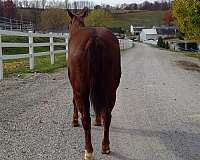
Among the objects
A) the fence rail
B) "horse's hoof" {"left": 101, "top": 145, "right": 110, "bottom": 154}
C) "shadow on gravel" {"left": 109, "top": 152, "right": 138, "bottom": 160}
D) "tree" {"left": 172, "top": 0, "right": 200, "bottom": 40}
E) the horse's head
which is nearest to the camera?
"shadow on gravel" {"left": 109, "top": 152, "right": 138, "bottom": 160}

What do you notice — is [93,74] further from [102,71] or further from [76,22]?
[76,22]

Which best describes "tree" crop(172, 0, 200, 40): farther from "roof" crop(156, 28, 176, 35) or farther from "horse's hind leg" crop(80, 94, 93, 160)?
"roof" crop(156, 28, 176, 35)

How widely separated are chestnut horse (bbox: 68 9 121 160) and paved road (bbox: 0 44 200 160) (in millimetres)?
497

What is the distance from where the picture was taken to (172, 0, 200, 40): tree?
28.2 metres

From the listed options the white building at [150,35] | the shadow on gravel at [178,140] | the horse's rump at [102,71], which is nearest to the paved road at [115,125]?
the shadow on gravel at [178,140]

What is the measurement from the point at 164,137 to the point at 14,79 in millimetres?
7376

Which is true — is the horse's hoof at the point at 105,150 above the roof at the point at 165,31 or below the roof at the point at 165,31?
above

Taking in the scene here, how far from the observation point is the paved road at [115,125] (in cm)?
523

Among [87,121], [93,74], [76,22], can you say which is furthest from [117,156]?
[76,22]

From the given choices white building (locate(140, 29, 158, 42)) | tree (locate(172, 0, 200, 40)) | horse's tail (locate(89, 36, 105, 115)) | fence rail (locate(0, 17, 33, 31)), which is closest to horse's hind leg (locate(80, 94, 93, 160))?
horse's tail (locate(89, 36, 105, 115))

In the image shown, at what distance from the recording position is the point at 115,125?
6.75 metres

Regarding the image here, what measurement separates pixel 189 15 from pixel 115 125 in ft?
77.0

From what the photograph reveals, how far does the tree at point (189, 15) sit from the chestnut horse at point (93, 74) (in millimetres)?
23800

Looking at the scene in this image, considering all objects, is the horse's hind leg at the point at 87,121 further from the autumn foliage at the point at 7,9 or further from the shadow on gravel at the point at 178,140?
the autumn foliage at the point at 7,9
